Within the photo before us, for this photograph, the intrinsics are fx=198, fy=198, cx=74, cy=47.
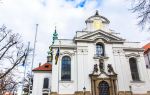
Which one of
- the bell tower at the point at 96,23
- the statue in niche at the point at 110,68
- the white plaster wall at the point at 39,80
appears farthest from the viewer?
the bell tower at the point at 96,23

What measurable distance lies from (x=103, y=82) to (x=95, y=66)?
100.0 inches

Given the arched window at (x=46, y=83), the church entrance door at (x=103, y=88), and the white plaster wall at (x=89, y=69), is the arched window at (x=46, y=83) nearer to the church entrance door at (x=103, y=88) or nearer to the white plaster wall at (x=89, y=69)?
the white plaster wall at (x=89, y=69)

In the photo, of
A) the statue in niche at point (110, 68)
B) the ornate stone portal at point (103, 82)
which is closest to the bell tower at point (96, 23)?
the statue in niche at point (110, 68)

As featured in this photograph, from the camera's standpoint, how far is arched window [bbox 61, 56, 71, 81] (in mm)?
28422

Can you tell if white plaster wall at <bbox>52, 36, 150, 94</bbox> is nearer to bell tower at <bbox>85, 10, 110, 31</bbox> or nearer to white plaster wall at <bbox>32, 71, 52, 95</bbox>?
bell tower at <bbox>85, 10, 110, 31</bbox>

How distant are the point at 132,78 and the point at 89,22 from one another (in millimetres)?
11178

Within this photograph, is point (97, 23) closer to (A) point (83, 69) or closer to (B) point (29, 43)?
(A) point (83, 69)

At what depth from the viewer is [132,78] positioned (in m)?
29.5

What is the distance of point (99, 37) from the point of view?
3119 centimetres

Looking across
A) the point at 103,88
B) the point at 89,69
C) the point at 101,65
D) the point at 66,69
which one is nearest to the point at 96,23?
the point at 101,65

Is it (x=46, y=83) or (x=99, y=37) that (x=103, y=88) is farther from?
(x=46, y=83)

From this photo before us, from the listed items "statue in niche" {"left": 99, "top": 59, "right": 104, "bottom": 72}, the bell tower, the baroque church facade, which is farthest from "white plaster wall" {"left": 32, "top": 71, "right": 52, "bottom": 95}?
the bell tower

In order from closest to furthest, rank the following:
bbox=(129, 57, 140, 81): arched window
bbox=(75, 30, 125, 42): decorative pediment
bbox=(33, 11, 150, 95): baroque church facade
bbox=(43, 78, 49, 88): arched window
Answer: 1. bbox=(33, 11, 150, 95): baroque church facade
2. bbox=(129, 57, 140, 81): arched window
3. bbox=(43, 78, 49, 88): arched window
4. bbox=(75, 30, 125, 42): decorative pediment

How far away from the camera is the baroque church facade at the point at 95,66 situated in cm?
2770
